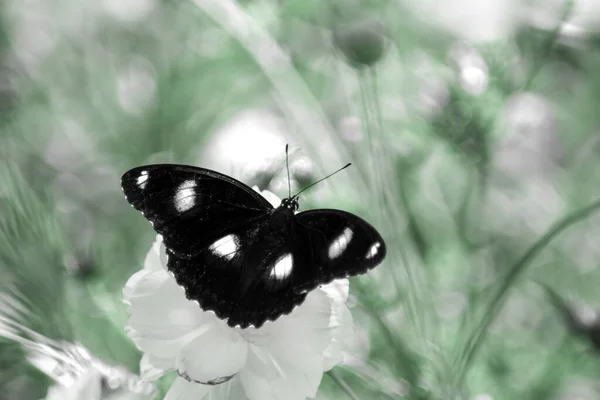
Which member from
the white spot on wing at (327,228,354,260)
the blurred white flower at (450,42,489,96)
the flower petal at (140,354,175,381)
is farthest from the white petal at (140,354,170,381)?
the blurred white flower at (450,42,489,96)

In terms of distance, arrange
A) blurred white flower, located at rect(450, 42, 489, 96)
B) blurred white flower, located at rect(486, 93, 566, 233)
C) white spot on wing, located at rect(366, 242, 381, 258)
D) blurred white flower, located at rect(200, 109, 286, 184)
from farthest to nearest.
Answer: blurred white flower, located at rect(486, 93, 566, 233)
blurred white flower, located at rect(450, 42, 489, 96)
blurred white flower, located at rect(200, 109, 286, 184)
white spot on wing, located at rect(366, 242, 381, 258)

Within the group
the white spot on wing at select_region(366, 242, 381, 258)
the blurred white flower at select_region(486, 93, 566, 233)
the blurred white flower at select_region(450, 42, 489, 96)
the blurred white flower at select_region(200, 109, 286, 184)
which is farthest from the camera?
the blurred white flower at select_region(486, 93, 566, 233)

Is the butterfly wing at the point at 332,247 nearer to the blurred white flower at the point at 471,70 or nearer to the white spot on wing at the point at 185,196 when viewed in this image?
the white spot on wing at the point at 185,196

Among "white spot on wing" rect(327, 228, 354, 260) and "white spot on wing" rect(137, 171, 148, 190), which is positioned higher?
"white spot on wing" rect(137, 171, 148, 190)

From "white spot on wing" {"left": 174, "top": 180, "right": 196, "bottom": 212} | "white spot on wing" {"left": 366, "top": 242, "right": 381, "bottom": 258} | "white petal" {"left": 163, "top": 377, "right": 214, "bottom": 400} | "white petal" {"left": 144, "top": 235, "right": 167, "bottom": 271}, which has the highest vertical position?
"white spot on wing" {"left": 174, "top": 180, "right": 196, "bottom": 212}

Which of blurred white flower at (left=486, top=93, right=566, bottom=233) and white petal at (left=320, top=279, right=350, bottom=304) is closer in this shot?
white petal at (left=320, top=279, right=350, bottom=304)

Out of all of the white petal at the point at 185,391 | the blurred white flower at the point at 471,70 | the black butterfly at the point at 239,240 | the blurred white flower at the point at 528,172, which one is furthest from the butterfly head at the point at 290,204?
the blurred white flower at the point at 528,172

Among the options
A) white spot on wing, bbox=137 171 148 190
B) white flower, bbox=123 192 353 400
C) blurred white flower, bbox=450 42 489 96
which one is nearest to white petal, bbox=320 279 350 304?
white flower, bbox=123 192 353 400

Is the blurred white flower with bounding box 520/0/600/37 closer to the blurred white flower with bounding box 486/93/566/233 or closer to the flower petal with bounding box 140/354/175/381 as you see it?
the blurred white flower with bounding box 486/93/566/233
